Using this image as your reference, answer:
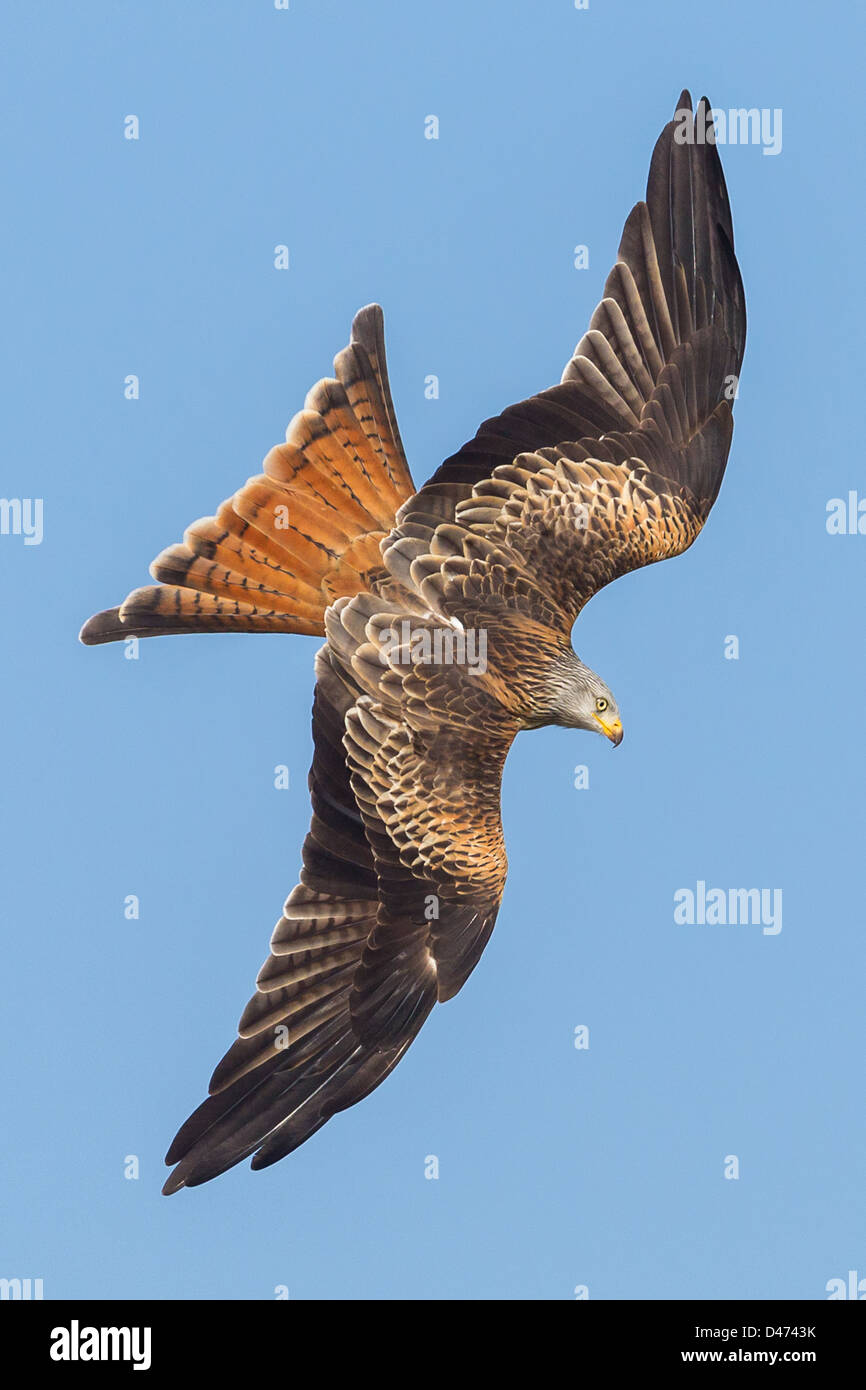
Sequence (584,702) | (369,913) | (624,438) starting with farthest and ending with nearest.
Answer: (624,438) → (584,702) → (369,913)

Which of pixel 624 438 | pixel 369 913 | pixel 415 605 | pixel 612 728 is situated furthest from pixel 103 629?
pixel 624 438

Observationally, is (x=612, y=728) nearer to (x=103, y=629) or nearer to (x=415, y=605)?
(x=415, y=605)

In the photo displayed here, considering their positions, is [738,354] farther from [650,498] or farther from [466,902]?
[466,902]

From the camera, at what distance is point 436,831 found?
9914 millimetres

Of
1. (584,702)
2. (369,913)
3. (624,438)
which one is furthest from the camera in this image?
(624,438)

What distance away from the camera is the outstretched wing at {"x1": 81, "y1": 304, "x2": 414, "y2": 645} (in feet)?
33.6

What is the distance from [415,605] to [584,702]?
36.1 inches

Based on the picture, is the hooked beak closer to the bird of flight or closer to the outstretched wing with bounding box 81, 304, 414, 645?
the bird of flight

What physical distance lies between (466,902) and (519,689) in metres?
1.02

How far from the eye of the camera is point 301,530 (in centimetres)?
1028

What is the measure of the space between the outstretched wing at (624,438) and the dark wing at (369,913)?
0.52 meters

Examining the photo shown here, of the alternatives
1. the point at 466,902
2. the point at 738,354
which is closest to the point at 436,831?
the point at 466,902

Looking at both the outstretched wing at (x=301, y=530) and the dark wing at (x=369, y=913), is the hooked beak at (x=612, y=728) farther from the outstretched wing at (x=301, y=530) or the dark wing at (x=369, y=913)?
the outstretched wing at (x=301, y=530)

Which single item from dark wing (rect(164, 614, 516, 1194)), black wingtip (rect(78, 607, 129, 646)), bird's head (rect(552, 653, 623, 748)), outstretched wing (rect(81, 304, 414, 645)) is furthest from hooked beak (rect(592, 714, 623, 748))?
black wingtip (rect(78, 607, 129, 646))
